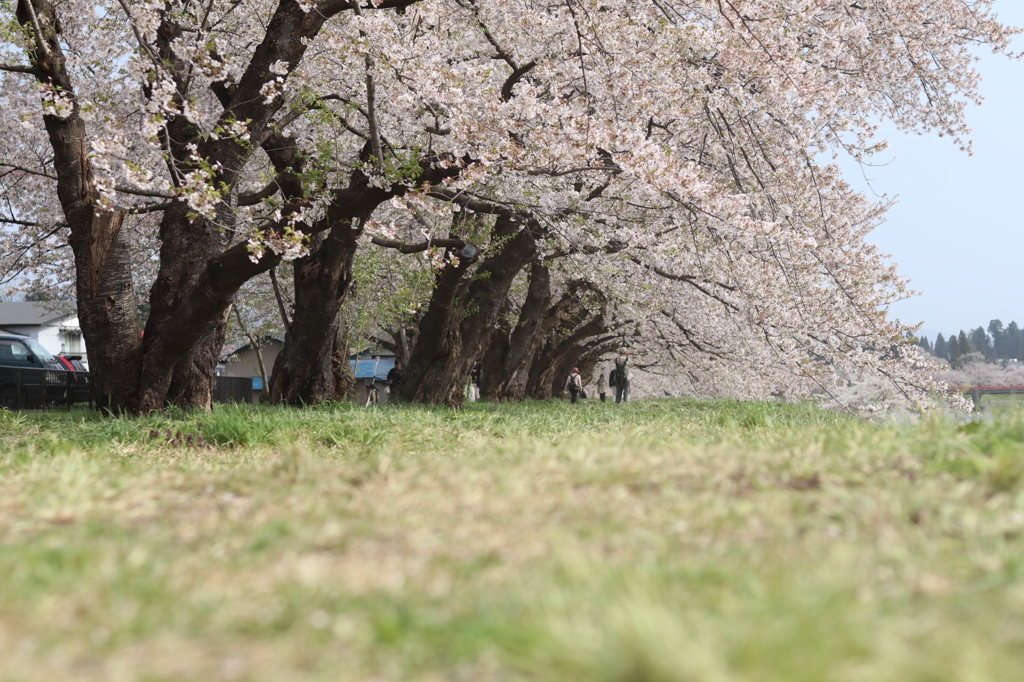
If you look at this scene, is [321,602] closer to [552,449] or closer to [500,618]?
[500,618]

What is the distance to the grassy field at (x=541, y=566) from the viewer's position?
2.09 meters

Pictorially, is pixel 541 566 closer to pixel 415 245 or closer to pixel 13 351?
pixel 415 245

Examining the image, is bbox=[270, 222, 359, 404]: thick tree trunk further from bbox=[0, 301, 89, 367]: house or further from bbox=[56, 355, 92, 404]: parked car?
bbox=[0, 301, 89, 367]: house

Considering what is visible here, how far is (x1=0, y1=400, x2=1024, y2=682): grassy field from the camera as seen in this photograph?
2.09 m

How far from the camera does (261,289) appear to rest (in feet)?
91.6

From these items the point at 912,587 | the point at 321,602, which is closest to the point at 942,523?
the point at 912,587

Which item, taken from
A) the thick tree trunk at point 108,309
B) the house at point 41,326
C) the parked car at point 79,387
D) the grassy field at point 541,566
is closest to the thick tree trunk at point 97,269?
the thick tree trunk at point 108,309

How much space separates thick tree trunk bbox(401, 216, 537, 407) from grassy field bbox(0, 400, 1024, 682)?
31.5 ft

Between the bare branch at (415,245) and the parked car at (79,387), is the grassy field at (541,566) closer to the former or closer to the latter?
the bare branch at (415,245)

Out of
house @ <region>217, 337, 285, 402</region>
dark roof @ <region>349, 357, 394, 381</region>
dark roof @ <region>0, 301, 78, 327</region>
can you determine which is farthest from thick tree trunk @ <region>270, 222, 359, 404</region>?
dark roof @ <region>0, 301, 78, 327</region>

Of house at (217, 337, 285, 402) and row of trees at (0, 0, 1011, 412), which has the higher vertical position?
row of trees at (0, 0, 1011, 412)

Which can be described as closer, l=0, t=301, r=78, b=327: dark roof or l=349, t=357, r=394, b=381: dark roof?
l=0, t=301, r=78, b=327: dark roof

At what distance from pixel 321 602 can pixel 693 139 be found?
11300 mm

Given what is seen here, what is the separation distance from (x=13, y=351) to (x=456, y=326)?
39.3ft
